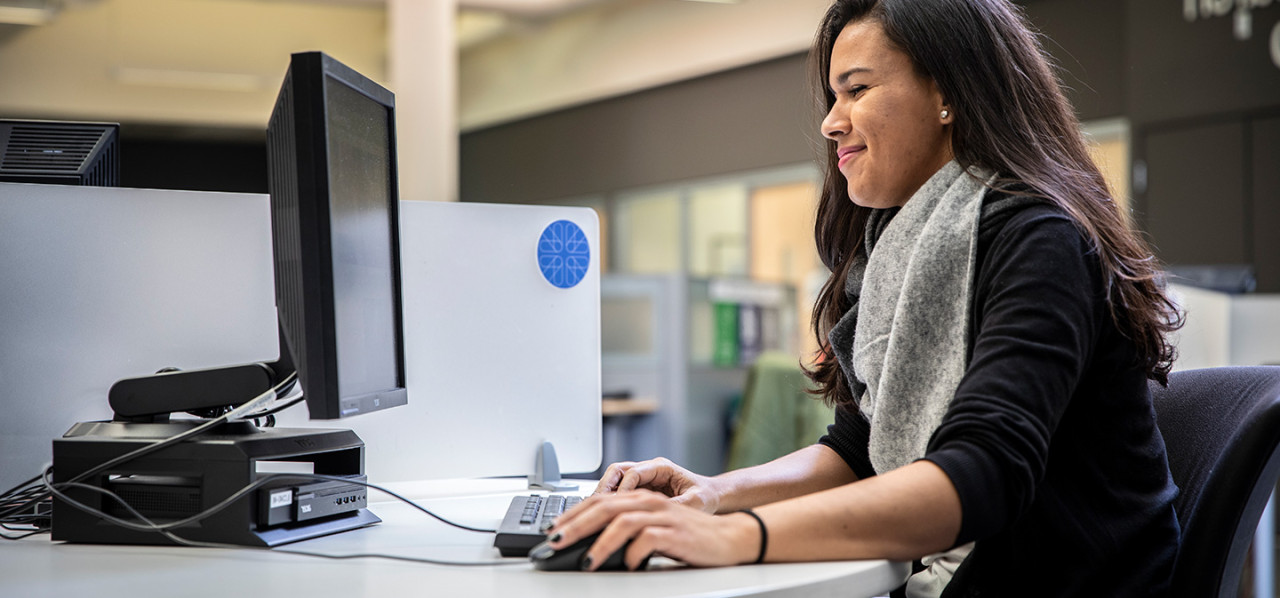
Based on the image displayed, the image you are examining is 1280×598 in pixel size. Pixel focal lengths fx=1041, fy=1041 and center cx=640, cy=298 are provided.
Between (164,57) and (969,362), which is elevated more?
(164,57)

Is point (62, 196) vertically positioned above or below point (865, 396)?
above

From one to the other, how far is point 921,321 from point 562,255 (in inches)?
22.0

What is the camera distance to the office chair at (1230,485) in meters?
0.96

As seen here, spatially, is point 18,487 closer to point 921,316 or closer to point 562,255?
point 562,255

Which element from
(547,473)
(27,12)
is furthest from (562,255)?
(27,12)

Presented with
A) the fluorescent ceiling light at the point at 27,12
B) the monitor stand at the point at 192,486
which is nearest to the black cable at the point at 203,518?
the monitor stand at the point at 192,486

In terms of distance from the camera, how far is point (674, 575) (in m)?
0.81

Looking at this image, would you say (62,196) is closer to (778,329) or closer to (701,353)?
(701,353)

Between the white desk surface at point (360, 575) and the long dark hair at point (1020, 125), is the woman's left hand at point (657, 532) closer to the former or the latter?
the white desk surface at point (360, 575)

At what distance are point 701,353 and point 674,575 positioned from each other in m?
3.36

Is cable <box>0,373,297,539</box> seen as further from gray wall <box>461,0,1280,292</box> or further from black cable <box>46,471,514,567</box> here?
gray wall <box>461,0,1280,292</box>

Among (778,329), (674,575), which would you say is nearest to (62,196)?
(674,575)

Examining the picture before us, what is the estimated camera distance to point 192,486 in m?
0.97

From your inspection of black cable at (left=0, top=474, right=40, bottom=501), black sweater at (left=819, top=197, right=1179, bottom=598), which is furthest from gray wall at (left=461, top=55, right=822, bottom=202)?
black cable at (left=0, top=474, right=40, bottom=501)
